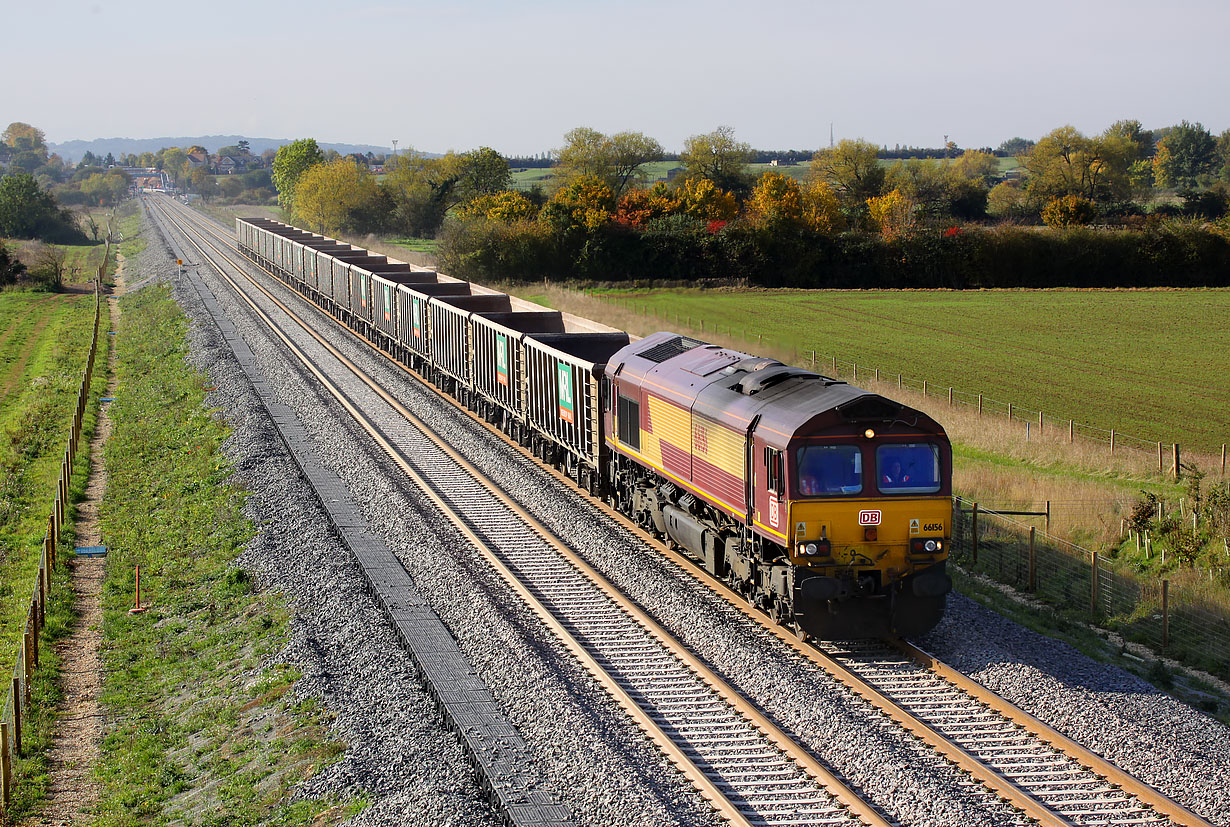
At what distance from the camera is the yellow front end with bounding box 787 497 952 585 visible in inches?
583

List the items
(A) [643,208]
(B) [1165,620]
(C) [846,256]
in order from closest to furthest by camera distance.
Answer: (B) [1165,620], (C) [846,256], (A) [643,208]

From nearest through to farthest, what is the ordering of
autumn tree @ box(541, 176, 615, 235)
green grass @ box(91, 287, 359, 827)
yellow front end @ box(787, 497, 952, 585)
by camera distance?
1. green grass @ box(91, 287, 359, 827)
2. yellow front end @ box(787, 497, 952, 585)
3. autumn tree @ box(541, 176, 615, 235)

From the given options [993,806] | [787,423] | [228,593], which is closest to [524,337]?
[228,593]

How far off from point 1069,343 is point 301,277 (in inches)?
1699

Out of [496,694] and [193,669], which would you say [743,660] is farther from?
[193,669]

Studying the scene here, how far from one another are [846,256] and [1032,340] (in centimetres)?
2768

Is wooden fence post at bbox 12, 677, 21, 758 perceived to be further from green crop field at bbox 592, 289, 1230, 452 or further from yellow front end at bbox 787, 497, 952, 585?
green crop field at bbox 592, 289, 1230, 452

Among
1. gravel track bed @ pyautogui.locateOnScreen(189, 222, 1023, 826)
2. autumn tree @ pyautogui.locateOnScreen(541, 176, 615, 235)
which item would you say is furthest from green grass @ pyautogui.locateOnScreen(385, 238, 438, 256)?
gravel track bed @ pyautogui.locateOnScreen(189, 222, 1023, 826)

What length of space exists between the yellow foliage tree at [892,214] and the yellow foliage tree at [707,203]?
40.2 ft

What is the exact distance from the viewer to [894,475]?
15.0 meters

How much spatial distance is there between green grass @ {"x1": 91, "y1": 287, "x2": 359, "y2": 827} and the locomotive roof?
7043 millimetres

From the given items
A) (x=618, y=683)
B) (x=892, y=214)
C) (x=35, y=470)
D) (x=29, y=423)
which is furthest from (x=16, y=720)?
(x=892, y=214)

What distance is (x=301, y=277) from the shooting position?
2660 inches

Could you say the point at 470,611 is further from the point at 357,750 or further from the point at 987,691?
the point at 987,691
